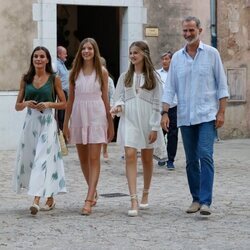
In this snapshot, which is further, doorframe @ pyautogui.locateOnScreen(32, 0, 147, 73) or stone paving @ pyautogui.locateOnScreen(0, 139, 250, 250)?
doorframe @ pyautogui.locateOnScreen(32, 0, 147, 73)

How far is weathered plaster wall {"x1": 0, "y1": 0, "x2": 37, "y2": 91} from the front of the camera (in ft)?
50.5

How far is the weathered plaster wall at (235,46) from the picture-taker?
1762cm

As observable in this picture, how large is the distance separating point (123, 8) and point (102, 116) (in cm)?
862

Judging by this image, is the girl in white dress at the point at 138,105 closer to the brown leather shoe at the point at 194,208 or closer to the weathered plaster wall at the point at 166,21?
the brown leather shoe at the point at 194,208

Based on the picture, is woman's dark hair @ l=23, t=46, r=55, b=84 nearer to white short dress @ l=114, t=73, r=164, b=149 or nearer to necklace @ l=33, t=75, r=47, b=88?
necklace @ l=33, t=75, r=47, b=88

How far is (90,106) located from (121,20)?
8724mm

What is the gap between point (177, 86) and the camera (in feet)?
27.2

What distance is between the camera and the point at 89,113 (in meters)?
8.41

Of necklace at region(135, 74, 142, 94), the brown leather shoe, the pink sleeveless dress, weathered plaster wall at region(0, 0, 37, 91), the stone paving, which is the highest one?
weathered plaster wall at region(0, 0, 37, 91)

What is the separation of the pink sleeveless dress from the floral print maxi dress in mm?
258

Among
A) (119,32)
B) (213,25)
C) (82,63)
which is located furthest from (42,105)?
(213,25)

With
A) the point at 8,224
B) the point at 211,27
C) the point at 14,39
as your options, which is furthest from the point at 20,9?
the point at 8,224

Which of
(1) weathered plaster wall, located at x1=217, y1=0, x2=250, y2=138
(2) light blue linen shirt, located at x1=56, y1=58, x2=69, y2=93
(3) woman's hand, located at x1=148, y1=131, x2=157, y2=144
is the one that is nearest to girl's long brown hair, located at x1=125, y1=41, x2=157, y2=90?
(3) woman's hand, located at x1=148, y1=131, x2=157, y2=144

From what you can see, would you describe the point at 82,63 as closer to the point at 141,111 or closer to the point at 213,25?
the point at 141,111
